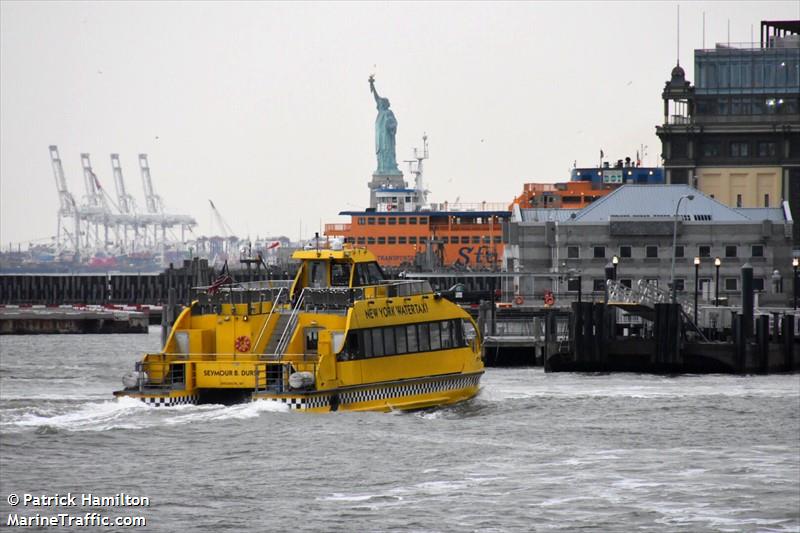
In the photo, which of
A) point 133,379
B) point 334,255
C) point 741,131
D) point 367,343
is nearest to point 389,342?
point 367,343

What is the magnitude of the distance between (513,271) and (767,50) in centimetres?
4396

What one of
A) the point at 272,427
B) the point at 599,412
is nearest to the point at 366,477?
the point at 272,427

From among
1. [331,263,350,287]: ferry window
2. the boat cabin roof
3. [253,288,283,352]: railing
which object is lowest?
[253,288,283,352]: railing

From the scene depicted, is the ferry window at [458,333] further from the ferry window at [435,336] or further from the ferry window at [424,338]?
the ferry window at [424,338]

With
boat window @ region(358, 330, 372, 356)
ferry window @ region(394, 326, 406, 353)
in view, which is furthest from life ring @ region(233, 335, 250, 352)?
ferry window @ region(394, 326, 406, 353)

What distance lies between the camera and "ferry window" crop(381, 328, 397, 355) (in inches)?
1667

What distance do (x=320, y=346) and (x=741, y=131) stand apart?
91.8 meters

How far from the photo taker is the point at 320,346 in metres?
40.7

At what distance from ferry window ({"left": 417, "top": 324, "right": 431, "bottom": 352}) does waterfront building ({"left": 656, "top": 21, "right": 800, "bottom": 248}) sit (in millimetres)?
84088

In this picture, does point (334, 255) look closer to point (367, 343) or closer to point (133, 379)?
point (367, 343)

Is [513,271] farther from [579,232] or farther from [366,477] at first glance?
[366,477]

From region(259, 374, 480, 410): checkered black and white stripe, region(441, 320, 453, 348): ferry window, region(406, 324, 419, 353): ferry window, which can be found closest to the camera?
region(259, 374, 480, 410): checkered black and white stripe

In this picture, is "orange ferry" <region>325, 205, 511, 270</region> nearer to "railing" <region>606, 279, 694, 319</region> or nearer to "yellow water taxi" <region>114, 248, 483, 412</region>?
"railing" <region>606, 279, 694, 319</region>

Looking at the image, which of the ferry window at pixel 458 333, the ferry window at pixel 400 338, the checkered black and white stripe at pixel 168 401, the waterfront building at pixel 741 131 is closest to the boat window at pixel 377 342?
the ferry window at pixel 400 338
